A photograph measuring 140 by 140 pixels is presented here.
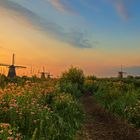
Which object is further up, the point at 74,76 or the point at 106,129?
the point at 74,76

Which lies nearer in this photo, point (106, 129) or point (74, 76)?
point (106, 129)

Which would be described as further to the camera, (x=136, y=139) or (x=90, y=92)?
(x=90, y=92)

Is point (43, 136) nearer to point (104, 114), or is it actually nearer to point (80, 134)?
point (80, 134)

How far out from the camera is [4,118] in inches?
365

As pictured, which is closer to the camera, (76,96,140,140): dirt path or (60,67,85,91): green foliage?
(76,96,140,140): dirt path

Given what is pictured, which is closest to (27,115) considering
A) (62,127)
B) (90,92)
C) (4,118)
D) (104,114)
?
(4,118)

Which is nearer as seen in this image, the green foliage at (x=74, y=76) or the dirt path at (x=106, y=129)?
the dirt path at (x=106, y=129)

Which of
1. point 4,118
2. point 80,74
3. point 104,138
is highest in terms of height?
point 80,74

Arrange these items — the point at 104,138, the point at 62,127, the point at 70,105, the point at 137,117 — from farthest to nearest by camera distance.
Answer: the point at 70,105 → the point at 137,117 → the point at 104,138 → the point at 62,127

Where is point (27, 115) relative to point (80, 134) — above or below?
above

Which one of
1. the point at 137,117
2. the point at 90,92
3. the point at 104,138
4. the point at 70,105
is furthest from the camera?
the point at 90,92

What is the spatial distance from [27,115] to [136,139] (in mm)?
3524

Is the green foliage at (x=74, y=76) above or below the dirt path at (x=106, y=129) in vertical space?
above

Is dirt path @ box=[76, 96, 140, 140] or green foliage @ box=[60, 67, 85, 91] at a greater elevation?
green foliage @ box=[60, 67, 85, 91]
